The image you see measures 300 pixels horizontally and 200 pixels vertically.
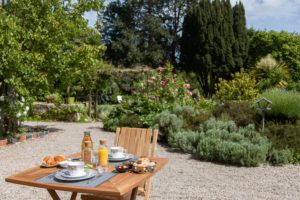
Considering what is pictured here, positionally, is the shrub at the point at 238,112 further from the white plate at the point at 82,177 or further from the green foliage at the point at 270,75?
the green foliage at the point at 270,75

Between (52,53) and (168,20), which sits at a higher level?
(168,20)

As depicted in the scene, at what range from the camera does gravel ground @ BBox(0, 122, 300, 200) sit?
4629 mm

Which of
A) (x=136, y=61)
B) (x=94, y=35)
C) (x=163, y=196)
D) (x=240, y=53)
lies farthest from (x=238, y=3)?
(x=163, y=196)

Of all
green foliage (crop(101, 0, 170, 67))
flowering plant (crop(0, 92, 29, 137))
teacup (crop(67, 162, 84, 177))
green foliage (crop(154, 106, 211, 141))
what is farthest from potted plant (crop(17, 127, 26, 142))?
green foliage (crop(101, 0, 170, 67))

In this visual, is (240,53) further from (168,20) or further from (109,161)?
(109,161)

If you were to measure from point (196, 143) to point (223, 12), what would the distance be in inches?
638

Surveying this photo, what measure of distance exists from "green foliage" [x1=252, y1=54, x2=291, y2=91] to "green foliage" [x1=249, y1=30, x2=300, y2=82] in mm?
1859

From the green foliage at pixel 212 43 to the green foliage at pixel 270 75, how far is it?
359 centimetres

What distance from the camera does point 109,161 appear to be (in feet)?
9.95

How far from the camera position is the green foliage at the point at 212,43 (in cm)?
2094

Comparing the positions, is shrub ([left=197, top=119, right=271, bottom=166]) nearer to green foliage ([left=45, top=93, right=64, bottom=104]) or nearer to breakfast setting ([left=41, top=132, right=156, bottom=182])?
breakfast setting ([left=41, top=132, right=156, bottom=182])

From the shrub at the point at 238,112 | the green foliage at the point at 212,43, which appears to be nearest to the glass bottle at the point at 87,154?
the shrub at the point at 238,112

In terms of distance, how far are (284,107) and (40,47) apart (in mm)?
5739

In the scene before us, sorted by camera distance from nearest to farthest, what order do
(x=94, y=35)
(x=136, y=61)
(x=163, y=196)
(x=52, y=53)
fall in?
(x=163, y=196) < (x=52, y=53) < (x=94, y=35) < (x=136, y=61)
